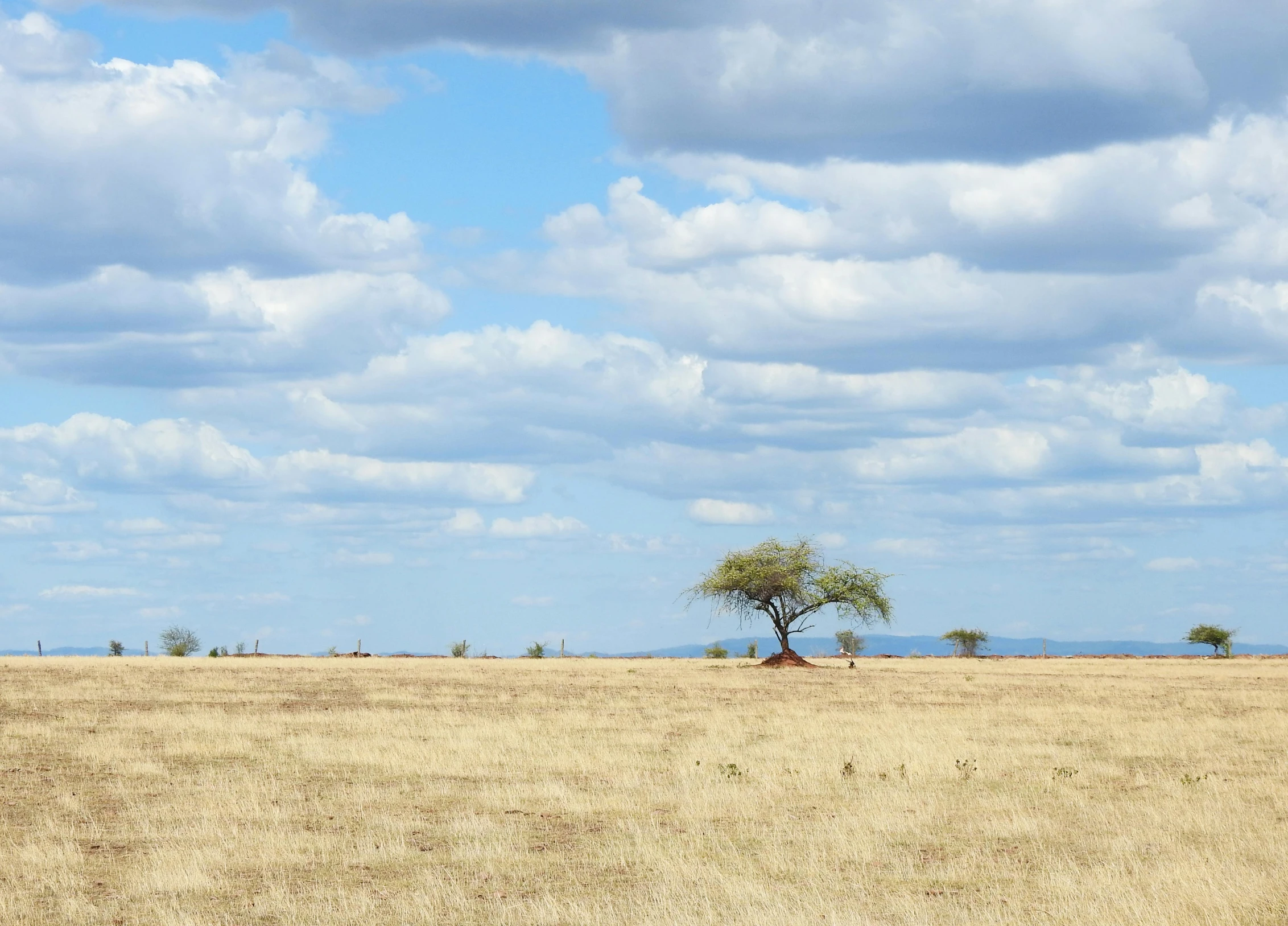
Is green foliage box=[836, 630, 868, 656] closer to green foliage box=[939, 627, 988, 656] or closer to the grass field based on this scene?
green foliage box=[939, 627, 988, 656]

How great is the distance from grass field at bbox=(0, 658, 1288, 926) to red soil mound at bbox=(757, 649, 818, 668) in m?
35.3

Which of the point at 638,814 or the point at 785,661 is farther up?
the point at 785,661

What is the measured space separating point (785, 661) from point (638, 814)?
59731 mm

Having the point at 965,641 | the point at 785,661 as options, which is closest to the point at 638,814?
the point at 785,661

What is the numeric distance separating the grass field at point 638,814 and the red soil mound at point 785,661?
35.3m

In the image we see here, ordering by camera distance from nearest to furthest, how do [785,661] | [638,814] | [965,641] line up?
[638,814] → [785,661] → [965,641]

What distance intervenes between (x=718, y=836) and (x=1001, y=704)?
29098 millimetres

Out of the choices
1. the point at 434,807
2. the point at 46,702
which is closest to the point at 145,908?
the point at 434,807

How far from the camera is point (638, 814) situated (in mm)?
21812

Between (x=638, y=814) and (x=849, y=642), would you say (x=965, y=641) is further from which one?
(x=638, y=814)

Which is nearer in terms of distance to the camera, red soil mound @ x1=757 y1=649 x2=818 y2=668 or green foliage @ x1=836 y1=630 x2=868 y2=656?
red soil mound @ x1=757 y1=649 x2=818 y2=668

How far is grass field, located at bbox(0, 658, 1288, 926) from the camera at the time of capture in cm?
1544

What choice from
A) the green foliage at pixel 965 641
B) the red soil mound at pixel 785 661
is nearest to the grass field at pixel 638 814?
the red soil mound at pixel 785 661

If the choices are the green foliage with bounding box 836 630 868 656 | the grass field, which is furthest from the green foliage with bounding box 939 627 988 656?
the grass field
